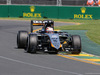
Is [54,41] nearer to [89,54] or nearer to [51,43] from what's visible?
[51,43]

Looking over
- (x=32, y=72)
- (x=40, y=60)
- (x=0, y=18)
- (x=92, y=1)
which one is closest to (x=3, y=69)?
(x=32, y=72)

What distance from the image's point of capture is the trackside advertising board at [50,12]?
43344 mm

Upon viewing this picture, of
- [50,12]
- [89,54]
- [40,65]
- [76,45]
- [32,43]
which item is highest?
[50,12]

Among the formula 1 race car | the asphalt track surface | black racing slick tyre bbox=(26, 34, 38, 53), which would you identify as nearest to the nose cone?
the formula 1 race car

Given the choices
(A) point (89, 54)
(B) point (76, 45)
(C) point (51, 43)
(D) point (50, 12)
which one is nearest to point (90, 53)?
(A) point (89, 54)

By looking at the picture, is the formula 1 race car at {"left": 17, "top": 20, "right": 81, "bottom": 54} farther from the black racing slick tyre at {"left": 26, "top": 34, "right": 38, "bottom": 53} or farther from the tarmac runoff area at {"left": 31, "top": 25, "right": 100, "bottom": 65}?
the tarmac runoff area at {"left": 31, "top": 25, "right": 100, "bottom": 65}

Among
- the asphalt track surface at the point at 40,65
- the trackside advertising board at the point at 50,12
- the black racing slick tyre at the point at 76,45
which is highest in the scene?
the trackside advertising board at the point at 50,12

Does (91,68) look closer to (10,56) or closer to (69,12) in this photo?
(10,56)

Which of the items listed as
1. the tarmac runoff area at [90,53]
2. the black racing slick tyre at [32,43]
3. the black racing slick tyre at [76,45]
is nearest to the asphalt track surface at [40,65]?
the black racing slick tyre at [32,43]

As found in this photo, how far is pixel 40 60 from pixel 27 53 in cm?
193

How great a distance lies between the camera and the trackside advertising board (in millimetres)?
43344

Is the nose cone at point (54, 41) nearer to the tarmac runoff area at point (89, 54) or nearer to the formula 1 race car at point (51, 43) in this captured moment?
the formula 1 race car at point (51, 43)

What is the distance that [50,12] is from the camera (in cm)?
4378

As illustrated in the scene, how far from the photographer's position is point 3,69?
38.1 ft
